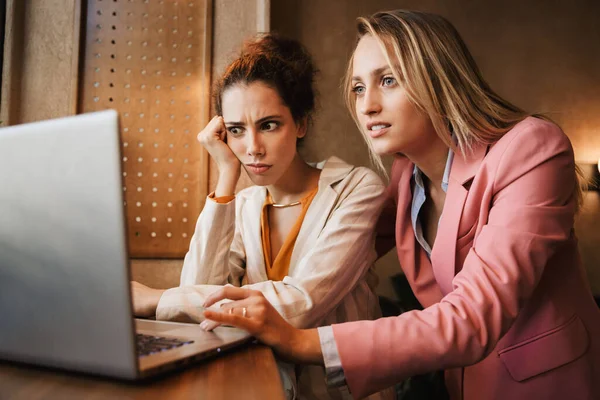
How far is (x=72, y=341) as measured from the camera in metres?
0.49

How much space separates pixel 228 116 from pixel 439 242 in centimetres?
69

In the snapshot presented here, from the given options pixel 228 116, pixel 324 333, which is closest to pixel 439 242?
pixel 324 333

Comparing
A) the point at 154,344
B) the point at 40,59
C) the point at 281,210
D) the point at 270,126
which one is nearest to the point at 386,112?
the point at 270,126

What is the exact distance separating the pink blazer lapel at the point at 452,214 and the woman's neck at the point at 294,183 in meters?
0.46

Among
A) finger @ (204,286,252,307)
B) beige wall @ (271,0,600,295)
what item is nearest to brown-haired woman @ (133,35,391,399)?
finger @ (204,286,252,307)

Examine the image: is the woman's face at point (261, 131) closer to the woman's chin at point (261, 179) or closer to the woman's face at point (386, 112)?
the woman's chin at point (261, 179)

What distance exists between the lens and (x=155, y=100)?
2037 mm

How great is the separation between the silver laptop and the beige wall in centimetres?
181

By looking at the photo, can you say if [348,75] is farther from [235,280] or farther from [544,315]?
[544,315]

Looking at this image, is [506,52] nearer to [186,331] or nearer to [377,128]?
[377,128]

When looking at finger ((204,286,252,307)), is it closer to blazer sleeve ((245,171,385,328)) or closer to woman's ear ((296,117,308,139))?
blazer sleeve ((245,171,385,328))

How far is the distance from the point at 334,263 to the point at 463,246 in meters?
0.29

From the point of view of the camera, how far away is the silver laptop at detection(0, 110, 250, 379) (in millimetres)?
438

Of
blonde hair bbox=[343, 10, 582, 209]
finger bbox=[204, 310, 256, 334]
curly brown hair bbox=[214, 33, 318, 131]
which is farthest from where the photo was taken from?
Result: curly brown hair bbox=[214, 33, 318, 131]
